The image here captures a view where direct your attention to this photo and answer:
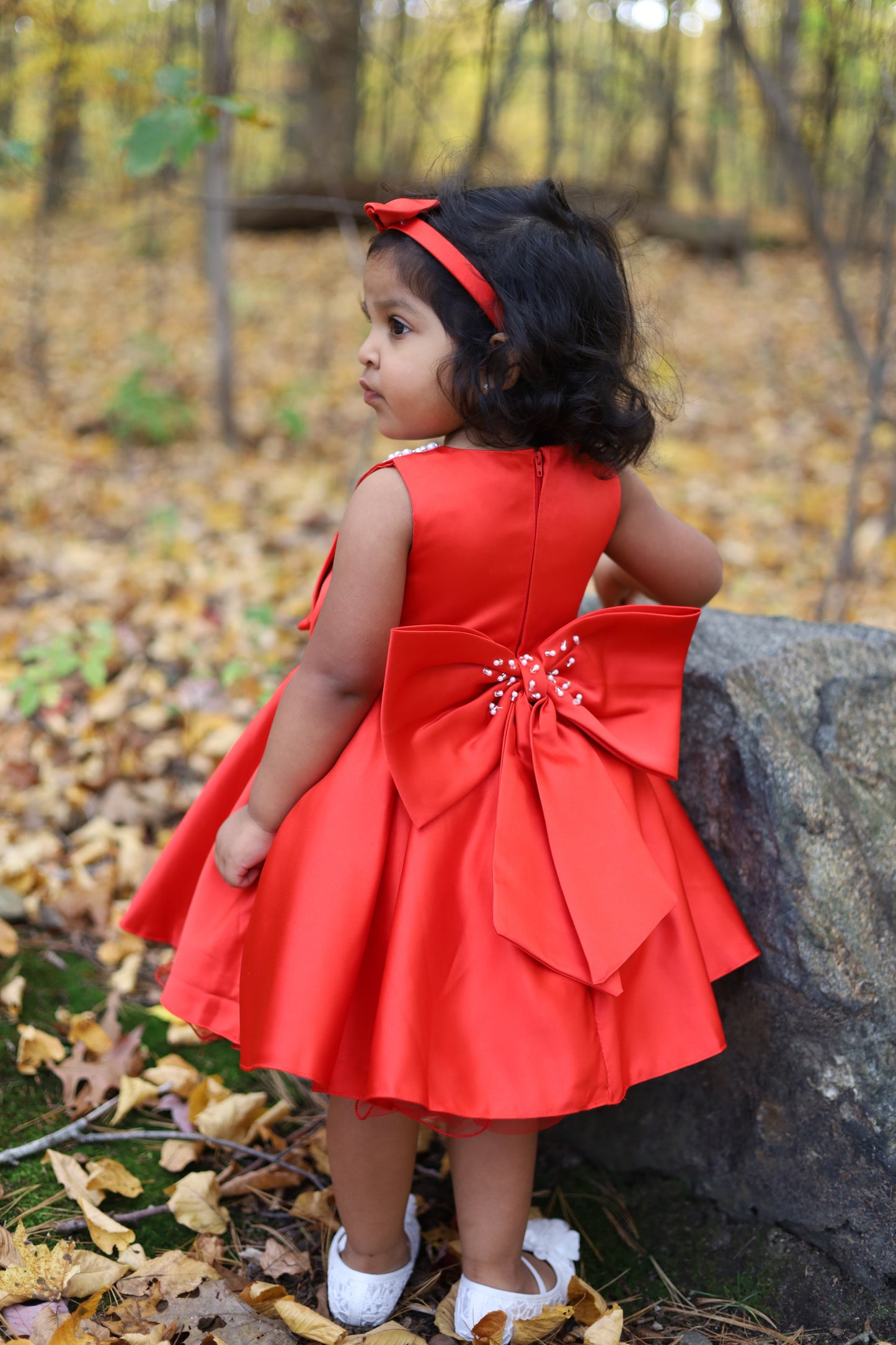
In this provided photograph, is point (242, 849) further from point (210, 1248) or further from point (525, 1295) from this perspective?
point (525, 1295)

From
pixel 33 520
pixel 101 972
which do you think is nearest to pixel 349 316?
pixel 33 520

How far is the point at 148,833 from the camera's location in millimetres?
2781

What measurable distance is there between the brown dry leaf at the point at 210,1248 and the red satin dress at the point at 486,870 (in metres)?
0.44

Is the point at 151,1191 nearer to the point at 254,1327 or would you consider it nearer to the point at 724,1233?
the point at 254,1327

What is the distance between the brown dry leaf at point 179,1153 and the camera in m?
1.86

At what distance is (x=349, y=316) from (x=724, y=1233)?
8.30 meters

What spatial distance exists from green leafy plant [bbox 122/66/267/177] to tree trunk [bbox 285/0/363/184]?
3.53 metres

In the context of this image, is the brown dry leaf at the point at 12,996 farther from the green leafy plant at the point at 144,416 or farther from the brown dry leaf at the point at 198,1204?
the green leafy plant at the point at 144,416

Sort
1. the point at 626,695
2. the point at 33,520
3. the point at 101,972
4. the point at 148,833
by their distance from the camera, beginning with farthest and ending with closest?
1. the point at 33,520
2. the point at 148,833
3. the point at 101,972
4. the point at 626,695

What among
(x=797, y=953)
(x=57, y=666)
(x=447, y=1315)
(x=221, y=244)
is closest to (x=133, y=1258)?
(x=447, y=1315)

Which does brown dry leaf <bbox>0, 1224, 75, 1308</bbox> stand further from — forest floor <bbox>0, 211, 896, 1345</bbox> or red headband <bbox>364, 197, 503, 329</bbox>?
red headband <bbox>364, 197, 503, 329</bbox>

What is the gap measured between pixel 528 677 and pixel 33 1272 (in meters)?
1.16

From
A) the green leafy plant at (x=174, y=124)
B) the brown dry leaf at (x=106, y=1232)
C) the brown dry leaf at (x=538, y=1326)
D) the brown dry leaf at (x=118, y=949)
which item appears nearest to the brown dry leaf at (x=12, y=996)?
the brown dry leaf at (x=118, y=949)

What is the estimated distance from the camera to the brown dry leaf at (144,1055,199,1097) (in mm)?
2018
